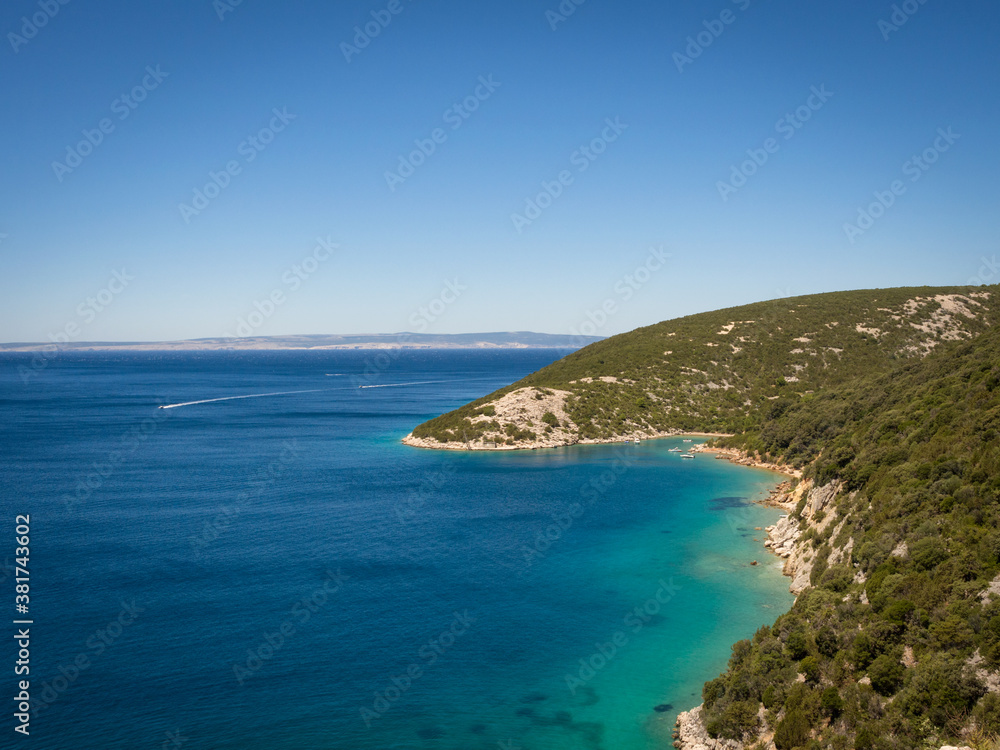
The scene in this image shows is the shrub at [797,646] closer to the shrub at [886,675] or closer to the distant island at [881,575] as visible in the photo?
the distant island at [881,575]

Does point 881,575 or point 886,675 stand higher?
point 881,575

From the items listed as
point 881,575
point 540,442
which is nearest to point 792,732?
point 881,575

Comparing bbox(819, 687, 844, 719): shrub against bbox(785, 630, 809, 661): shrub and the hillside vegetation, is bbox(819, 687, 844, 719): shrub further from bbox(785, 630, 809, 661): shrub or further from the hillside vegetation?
the hillside vegetation

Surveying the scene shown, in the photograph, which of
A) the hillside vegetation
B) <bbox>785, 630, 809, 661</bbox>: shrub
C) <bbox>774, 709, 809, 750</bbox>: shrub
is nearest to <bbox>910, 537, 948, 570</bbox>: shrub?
<bbox>785, 630, 809, 661</bbox>: shrub

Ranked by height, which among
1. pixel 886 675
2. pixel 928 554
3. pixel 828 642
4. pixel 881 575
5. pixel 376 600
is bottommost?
pixel 376 600

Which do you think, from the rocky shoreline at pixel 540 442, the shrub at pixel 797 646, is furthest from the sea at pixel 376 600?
the rocky shoreline at pixel 540 442

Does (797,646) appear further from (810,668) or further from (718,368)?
(718,368)
